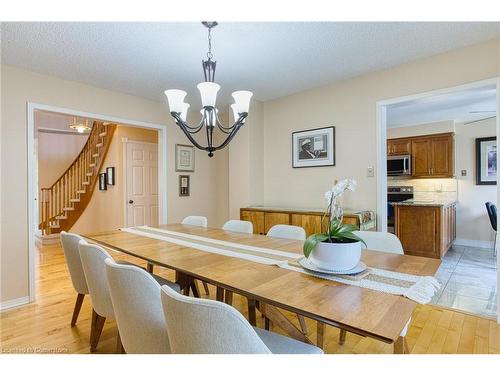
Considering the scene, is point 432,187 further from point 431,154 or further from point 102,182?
point 102,182

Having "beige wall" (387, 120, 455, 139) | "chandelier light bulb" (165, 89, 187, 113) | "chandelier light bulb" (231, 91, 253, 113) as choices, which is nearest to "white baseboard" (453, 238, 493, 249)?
"beige wall" (387, 120, 455, 139)

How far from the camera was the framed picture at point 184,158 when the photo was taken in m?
4.12

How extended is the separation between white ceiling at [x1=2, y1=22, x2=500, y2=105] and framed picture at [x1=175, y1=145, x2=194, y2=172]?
3.87ft

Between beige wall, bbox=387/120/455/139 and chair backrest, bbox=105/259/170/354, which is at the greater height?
beige wall, bbox=387/120/455/139

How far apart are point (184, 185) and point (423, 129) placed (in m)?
4.47

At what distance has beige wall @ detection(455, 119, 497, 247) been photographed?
469cm

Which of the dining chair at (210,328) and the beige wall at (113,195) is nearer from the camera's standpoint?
the dining chair at (210,328)

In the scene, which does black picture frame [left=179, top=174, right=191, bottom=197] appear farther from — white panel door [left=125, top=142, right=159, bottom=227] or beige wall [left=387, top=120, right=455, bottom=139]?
beige wall [left=387, top=120, right=455, bottom=139]

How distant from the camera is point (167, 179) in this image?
157 inches

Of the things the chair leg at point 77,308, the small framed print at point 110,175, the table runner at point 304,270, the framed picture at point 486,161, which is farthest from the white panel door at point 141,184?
the framed picture at point 486,161

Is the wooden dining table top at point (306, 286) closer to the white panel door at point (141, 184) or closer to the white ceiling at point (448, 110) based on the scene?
the white ceiling at point (448, 110)

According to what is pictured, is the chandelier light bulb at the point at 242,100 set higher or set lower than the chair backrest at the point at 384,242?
higher

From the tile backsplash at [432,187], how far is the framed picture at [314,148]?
289cm
